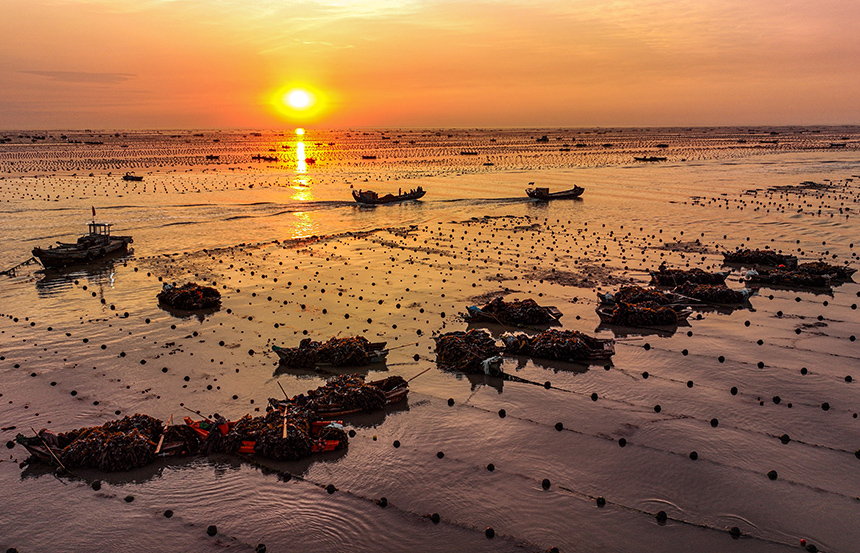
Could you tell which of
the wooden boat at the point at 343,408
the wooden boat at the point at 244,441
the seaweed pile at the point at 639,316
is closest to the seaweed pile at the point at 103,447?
the wooden boat at the point at 244,441

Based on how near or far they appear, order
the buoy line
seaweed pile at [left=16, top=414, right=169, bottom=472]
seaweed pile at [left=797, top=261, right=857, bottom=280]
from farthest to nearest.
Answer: seaweed pile at [left=797, top=261, right=857, bottom=280], seaweed pile at [left=16, top=414, right=169, bottom=472], the buoy line

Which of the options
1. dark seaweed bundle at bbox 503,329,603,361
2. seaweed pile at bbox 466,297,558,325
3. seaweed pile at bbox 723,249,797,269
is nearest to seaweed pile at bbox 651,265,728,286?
seaweed pile at bbox 723,249,797,269

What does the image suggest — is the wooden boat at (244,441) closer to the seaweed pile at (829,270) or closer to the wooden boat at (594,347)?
the wooden boat at (594,347)

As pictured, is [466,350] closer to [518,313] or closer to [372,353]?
[372,353]


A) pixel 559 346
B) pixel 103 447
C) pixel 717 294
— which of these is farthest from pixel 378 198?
pixel 103 447

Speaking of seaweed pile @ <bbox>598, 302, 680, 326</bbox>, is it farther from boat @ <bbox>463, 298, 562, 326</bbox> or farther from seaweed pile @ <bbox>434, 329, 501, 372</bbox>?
seaweed pile @ <bbox>434, 329, 501, 372</bbox>
